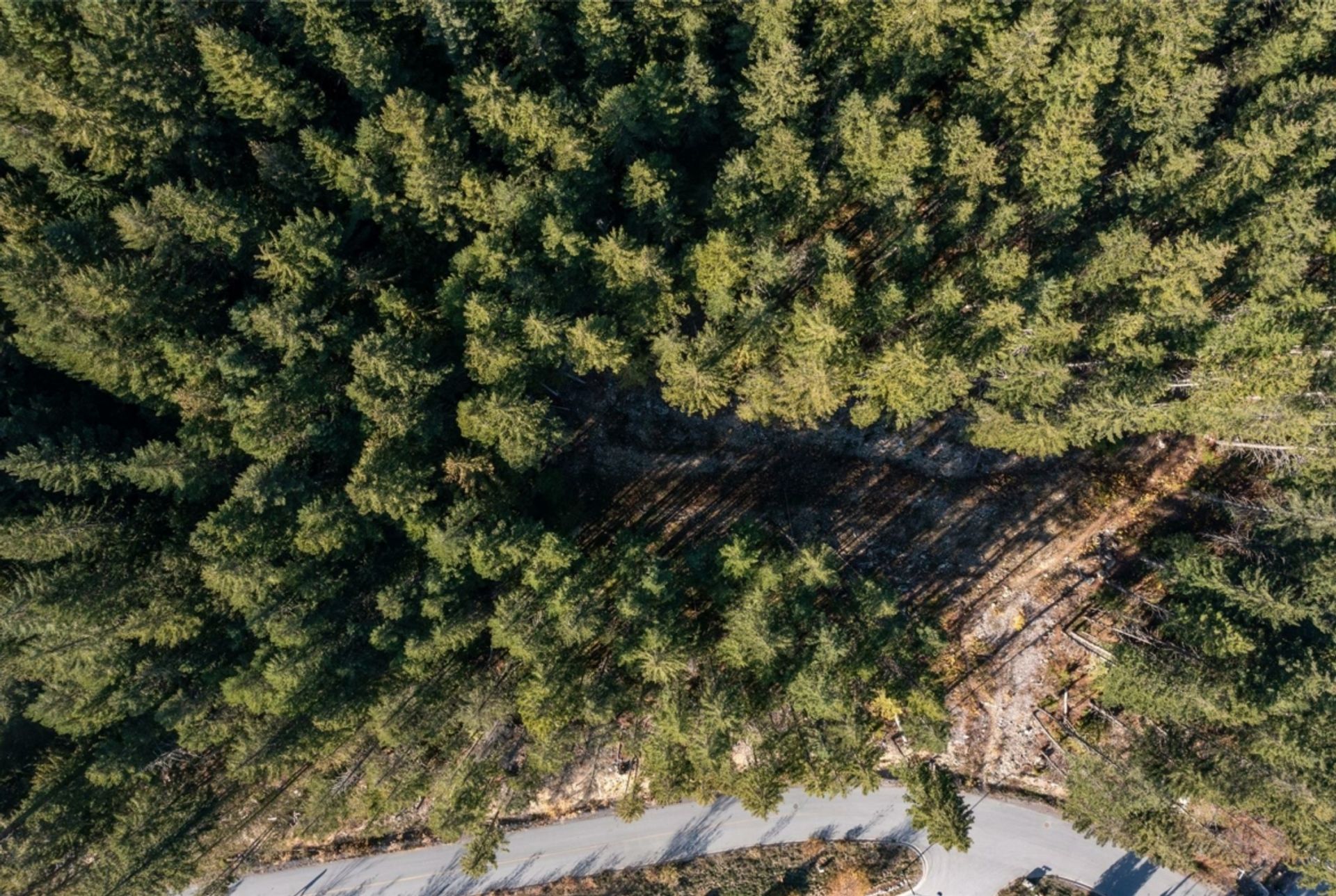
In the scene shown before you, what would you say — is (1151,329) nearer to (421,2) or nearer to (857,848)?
(857,848)

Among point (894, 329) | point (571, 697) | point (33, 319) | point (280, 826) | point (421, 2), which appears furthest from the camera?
point (280, 826)

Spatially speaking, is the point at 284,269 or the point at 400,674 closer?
the point at 284,269

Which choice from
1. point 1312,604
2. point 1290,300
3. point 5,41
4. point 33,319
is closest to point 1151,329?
point 1290,300

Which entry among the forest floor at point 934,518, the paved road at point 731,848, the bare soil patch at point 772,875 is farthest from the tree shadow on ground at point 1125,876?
the bare soil patch at point 772,875

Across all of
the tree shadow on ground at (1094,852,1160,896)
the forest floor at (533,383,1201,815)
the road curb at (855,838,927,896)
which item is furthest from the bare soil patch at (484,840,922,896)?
the tree shadow on ground at (1094,852,1160,896)

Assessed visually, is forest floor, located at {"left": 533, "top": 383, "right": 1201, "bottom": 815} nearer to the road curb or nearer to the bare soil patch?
the bare soil patch

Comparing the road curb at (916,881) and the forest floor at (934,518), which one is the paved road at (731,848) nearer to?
the road curb at (916,881)
